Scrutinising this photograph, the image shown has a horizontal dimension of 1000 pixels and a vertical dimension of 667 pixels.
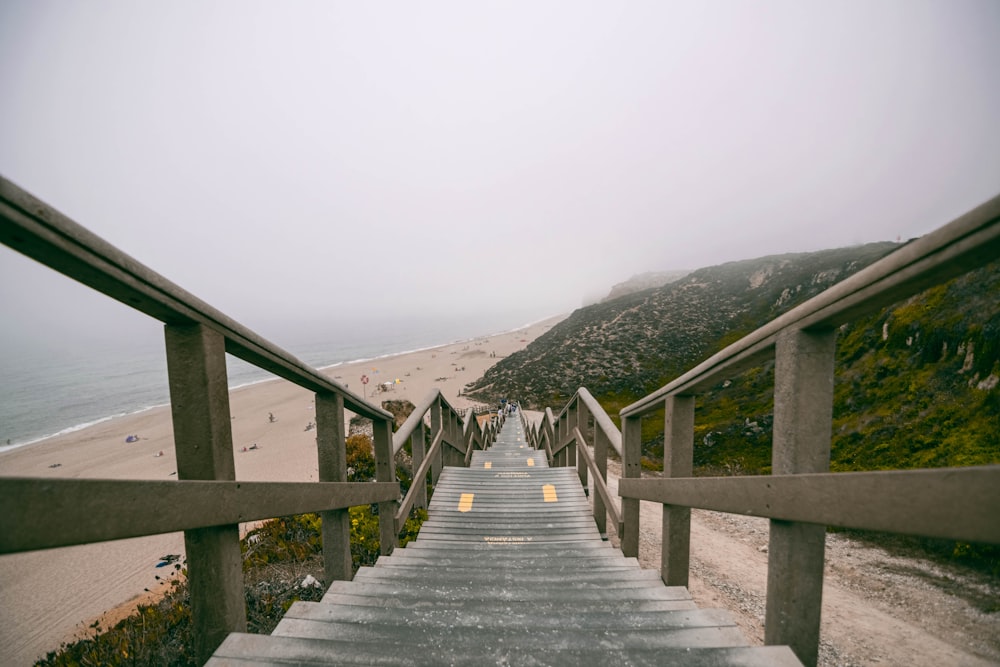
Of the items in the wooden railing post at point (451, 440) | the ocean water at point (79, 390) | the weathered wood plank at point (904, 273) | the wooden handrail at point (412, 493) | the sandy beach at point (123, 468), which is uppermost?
the weathered wood plank at point (904, 273)

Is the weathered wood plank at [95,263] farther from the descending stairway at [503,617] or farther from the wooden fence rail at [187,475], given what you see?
the descending stairway at [503,617]

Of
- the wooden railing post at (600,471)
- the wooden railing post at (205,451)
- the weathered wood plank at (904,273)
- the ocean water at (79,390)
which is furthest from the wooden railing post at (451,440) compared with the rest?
the ocean water at (79,390)

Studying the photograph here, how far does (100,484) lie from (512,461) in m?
7.50

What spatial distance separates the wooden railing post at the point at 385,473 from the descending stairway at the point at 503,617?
0.51 feet

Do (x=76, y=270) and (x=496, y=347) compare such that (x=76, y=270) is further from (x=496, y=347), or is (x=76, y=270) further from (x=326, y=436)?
(x=496, y=347)

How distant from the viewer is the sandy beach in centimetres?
671

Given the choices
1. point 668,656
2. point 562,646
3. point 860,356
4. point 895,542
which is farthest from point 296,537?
point 860,356

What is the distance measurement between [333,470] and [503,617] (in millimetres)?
1126

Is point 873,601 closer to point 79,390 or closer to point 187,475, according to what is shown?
point 187,475

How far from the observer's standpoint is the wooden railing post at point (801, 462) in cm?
127

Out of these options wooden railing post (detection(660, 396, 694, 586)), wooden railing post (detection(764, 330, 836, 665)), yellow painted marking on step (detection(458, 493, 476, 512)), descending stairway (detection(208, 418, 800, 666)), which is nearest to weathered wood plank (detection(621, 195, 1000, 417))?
wooden railing post (detection(764, 330, 836, 665))

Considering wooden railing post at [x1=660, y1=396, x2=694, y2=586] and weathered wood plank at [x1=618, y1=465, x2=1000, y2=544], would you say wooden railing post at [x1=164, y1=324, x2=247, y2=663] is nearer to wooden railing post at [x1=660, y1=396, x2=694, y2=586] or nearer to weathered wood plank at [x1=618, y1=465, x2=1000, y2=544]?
weathered wood plank at [x1=618, y1=465, x2=1000, y2=544]

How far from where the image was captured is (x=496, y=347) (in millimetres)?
59594

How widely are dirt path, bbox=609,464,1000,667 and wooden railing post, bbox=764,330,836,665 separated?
4.54 meters
